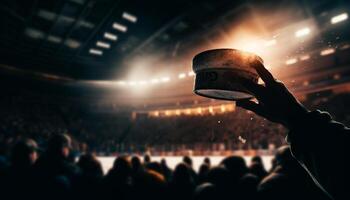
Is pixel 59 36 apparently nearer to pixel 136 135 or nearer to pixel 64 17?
pixel 64 17

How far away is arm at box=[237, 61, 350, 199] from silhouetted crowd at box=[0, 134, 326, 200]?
944mm

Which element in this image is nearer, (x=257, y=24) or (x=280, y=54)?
(x=280, y=54)

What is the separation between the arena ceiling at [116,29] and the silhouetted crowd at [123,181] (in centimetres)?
879

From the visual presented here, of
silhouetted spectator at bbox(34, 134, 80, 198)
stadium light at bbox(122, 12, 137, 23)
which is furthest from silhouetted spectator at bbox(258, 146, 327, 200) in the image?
stadium light at bbox(122, 12, 137, 23)

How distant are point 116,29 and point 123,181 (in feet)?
54.0

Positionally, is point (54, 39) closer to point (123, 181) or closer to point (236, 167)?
point (123, 181)

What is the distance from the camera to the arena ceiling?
1378 cm

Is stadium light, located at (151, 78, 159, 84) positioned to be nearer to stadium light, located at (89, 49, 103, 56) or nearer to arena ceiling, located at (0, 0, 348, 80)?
arena ceiling, located at (0, 0, 348, 80)

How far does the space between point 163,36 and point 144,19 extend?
2180mm

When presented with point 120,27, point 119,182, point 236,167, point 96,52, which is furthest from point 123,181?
point 96,52

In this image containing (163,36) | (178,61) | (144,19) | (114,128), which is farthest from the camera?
(114,128)

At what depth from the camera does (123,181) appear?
2.59 metres

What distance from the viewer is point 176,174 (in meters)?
2.90

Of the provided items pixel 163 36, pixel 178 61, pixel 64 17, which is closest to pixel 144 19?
pixel 163 36
